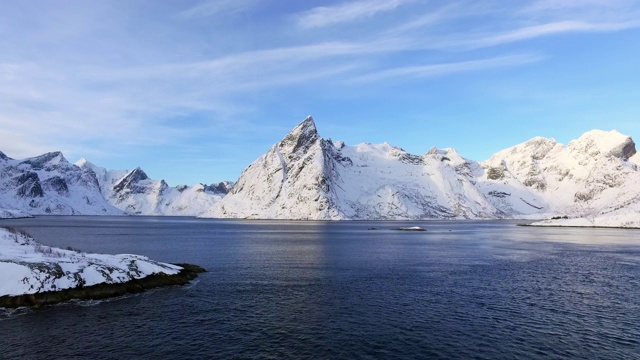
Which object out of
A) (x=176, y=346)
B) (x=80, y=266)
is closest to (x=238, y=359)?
(x=176, y=346)

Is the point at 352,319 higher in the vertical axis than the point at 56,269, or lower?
lower

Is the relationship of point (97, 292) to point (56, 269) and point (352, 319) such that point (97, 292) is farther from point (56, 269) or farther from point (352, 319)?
point (352, 319)

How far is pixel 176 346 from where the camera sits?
26.2 metres

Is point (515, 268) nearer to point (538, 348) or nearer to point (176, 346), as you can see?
Result: point (538, 348)

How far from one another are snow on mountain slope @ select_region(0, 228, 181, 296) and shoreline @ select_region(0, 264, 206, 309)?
441mm

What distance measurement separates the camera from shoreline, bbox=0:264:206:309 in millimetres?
35250

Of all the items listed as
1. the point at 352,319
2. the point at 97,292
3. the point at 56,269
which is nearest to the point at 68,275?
the point at 56,269

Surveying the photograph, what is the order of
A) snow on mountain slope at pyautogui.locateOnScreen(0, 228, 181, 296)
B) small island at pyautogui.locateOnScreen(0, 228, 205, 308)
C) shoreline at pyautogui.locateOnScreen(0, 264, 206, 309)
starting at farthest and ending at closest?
snow on mountain slope at pyautogui.locateOnScreen(0, 228, 181, 296)
small island at pyautogui.locateOnScreen(0, 228, 205, 308)
shoreline at pyautogui.locateOnScreen(0, 264, 206, 309)

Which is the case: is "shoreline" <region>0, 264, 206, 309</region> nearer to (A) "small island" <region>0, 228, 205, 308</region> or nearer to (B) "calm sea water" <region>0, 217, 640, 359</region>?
(A) "small island" <region>0, 228, 205, 308</region>

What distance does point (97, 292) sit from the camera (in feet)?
130

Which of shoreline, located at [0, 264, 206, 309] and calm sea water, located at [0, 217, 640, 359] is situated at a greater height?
shoreline, located at [0, 264, 206, 309]

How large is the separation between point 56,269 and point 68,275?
116 cm

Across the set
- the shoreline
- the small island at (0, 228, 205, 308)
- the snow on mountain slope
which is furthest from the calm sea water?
the snow on mountain slope

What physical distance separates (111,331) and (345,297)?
20688 mm
